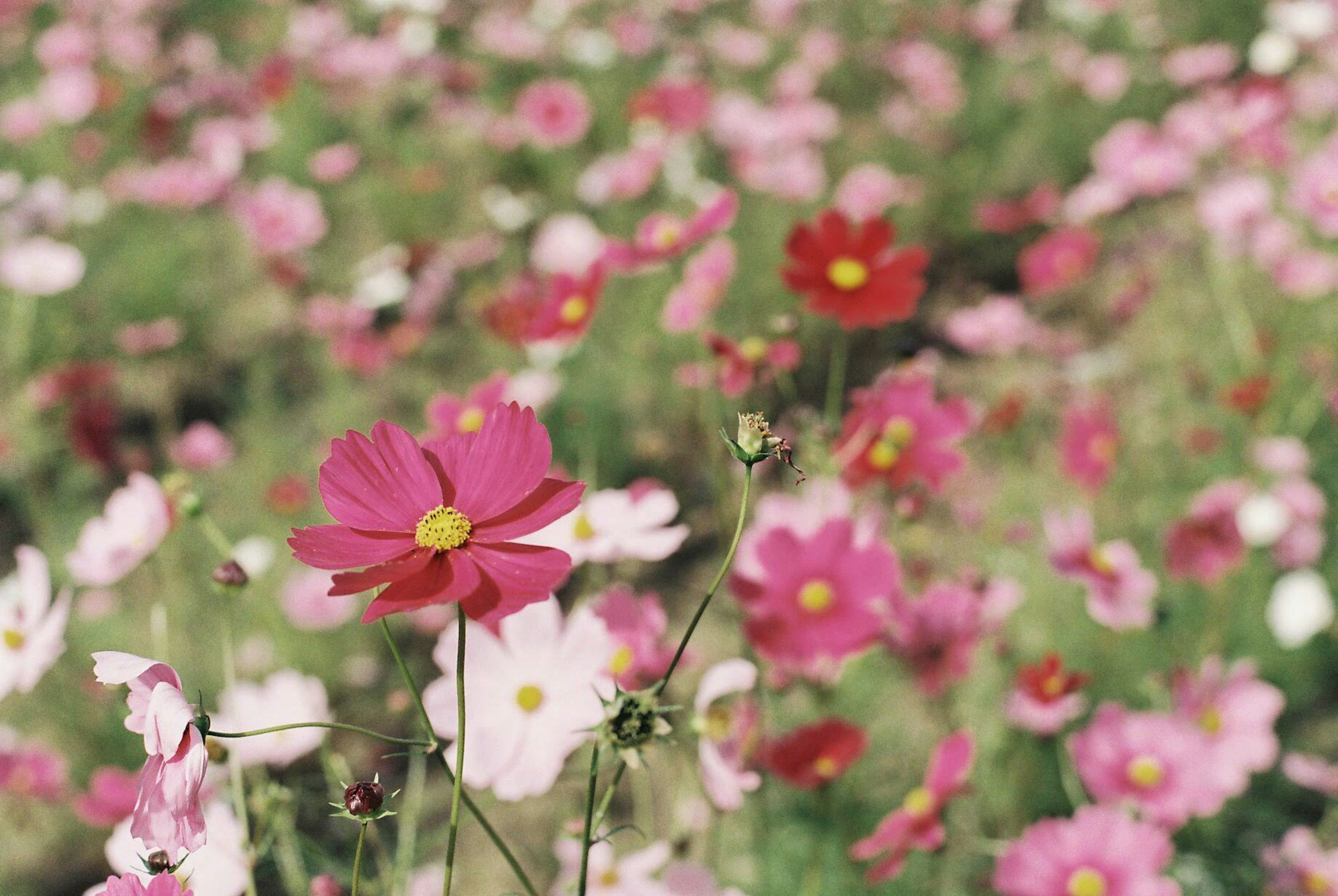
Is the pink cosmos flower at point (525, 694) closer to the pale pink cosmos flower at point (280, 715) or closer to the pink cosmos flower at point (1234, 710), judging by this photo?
the pale pink cosmos flower at point (280, 715)

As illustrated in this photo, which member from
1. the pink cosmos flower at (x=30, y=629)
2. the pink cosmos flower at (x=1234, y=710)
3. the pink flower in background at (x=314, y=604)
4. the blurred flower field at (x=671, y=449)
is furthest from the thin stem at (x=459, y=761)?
the pink flower in background at (x=314, y=604)

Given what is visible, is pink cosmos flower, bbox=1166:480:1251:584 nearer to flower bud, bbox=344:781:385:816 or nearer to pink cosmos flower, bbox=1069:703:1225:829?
pink cosmos flower, bbox=1069:703:1225:829

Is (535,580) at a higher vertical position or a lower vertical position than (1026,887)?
higher

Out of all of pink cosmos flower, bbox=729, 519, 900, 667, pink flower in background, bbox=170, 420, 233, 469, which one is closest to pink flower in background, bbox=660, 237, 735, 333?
pink cosmos flower, bbox=729, 519, 900, 667

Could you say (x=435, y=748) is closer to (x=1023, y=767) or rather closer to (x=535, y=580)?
(x=535, y=580)

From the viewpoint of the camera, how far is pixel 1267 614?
152cm

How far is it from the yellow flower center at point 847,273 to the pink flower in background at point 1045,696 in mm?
448

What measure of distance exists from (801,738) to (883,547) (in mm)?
197

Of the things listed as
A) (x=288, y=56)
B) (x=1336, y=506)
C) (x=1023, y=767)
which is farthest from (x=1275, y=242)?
(x=288, y=56)

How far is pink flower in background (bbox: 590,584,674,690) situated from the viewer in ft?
2.75

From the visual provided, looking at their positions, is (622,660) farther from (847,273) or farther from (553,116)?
(553,116)

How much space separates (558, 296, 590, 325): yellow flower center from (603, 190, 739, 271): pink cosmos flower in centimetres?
6

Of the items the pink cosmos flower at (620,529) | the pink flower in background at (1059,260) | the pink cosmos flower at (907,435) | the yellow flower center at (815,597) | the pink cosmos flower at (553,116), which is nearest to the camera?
the pink cosmos flower at (620,529)

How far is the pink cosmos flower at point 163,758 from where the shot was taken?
46cm
